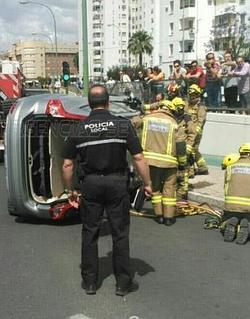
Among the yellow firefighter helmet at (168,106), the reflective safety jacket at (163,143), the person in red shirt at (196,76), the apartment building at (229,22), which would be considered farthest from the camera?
the apartment building at (229,22)

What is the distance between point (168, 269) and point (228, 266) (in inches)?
24.4

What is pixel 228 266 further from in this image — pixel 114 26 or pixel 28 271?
pixel 114 26

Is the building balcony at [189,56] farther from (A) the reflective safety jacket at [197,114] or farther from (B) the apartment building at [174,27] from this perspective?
(A) the reflective safety jacket at [197,114]

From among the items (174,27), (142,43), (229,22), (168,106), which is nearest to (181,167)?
(168,106)

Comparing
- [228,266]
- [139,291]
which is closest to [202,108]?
[228,266]

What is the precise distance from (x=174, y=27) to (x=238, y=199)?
263 feet

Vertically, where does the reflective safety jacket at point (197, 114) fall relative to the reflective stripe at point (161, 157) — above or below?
above

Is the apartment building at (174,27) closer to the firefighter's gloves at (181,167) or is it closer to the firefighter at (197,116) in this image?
the firefighter at (197,116)

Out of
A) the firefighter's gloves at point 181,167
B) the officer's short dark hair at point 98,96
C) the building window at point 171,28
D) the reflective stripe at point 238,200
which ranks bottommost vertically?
A: the reflective stripe at point 238,200

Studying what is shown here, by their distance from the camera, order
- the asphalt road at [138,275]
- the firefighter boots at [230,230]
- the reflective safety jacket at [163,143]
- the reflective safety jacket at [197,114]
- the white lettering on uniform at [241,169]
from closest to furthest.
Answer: the asphalt road at [138,275] → the firefighter boots at [230,230] → the white lettering on uniform at [241,169] → the reflective safety jacket at [163,143] → the reflective safety jacket at [197,114]

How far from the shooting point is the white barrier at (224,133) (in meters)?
12.9

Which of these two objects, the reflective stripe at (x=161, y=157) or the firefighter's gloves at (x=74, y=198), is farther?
the reflective stripe at (x=161, y=157)

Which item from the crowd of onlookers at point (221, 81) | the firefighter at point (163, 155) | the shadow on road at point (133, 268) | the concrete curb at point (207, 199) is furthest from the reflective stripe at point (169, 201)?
the crowd of onlookers at point (221, 81)

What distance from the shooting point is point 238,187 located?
23.1 ft
